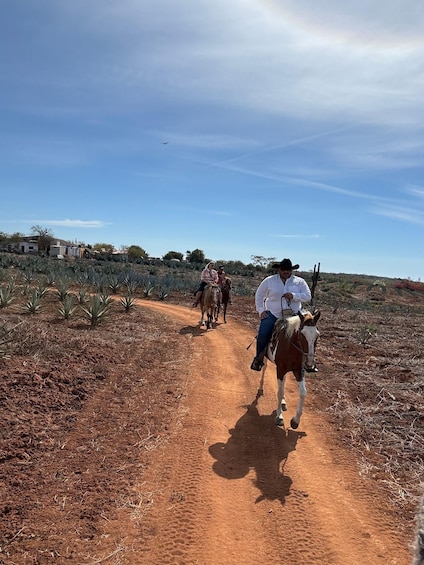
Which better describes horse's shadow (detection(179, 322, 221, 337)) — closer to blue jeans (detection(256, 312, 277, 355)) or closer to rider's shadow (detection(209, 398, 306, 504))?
blue jeans (detection(256, 312, 277, 355))

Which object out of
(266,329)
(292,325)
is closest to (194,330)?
(266,329)

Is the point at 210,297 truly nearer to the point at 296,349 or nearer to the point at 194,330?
the point at 194,330

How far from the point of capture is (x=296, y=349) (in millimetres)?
5980

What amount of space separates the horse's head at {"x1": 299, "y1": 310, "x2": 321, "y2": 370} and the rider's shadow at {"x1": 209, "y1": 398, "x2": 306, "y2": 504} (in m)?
1.18

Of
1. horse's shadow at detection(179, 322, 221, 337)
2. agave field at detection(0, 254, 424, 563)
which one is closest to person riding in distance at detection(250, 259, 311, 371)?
agave field at detection(0, 254, 424, 563)

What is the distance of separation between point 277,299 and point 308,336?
138 cm

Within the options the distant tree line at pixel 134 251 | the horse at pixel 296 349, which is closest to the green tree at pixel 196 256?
the distant tree line at pixel 134 251

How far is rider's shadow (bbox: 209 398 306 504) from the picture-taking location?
14.8 feet

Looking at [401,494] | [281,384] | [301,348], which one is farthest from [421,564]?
[281,384]

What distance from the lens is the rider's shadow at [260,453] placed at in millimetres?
4506

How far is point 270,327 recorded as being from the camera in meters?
6.81

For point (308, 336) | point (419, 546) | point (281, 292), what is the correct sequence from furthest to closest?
point (281, 292) → point (308, 336) → point (419, 546)

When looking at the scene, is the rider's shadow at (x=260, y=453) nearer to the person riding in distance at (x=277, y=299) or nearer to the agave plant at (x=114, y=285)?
the person riding in distance at (x=277, y=299)

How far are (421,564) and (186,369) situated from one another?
23.0ft
